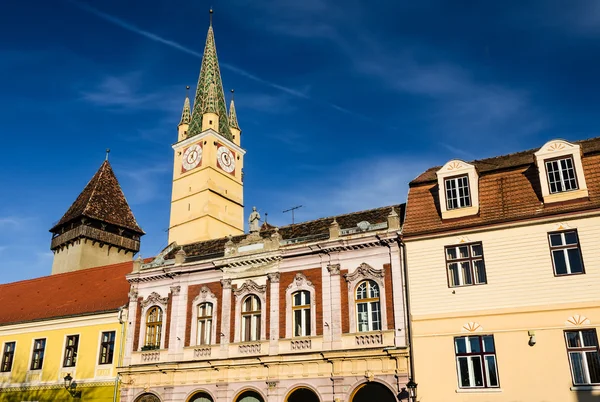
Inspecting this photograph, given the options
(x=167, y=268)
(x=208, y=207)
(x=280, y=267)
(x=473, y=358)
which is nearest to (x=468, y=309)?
(x=473, y=358)

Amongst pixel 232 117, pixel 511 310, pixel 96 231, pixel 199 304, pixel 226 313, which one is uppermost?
pixel 232 117

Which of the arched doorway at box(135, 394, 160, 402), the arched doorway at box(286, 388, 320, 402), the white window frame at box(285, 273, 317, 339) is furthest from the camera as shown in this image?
the arched doorway at box(135, 394, 160, 402)

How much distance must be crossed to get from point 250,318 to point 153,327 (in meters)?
6.56

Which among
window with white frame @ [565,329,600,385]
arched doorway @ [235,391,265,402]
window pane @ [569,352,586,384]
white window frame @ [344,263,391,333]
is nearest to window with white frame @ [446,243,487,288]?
white window frame @ [344,263,391,333]

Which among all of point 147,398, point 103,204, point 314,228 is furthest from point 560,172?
point 103,204

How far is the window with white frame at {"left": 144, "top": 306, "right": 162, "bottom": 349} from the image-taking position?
3312 centimetres

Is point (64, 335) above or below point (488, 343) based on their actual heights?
above

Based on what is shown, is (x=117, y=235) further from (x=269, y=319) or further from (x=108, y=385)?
(x=269, y=319)

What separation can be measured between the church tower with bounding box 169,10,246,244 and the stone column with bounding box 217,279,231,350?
34981 millimetres

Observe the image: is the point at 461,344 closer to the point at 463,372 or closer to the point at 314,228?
the point at 463,372

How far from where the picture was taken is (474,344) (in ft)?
80.1

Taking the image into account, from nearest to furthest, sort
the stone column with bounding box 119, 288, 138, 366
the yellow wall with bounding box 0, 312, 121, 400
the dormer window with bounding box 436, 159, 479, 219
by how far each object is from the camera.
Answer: the dormer window with bounding box 436, 159, 479, 219
the stone column with bounding box 119, 288, 138, 366
the yellow wall with bounding box 0, 312, 121, 400

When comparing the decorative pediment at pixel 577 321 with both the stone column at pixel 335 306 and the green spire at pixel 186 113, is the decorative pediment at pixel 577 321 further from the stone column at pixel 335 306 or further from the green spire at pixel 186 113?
the green spire at pixel 186 113

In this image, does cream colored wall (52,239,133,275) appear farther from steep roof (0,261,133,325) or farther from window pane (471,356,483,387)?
window pane (471,356,483,387)
